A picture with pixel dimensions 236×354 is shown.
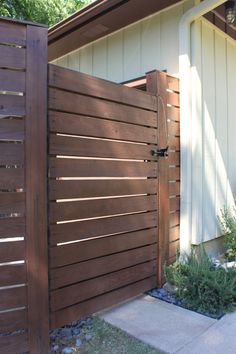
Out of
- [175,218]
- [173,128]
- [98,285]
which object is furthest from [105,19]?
[98,285]

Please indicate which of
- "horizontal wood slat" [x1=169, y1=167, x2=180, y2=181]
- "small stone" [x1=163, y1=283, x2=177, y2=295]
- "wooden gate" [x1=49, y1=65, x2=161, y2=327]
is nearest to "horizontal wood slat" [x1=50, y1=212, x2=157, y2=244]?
"wooden gate" [x1=49, y1=65, x2=161, y2=327]

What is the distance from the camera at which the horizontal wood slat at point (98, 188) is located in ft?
7.61

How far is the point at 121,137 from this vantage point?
284cm

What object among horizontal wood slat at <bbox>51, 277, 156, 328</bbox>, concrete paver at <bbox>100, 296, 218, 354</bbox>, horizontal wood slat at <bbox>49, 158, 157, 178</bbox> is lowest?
concrete paver at <bbox>100, 296, 218, 354</bbox>

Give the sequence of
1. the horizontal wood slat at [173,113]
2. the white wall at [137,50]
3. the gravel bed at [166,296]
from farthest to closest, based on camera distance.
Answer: the white wall at [137,50]
the horizontal wood slat at [173,113]
the gravel bed at [166,296]

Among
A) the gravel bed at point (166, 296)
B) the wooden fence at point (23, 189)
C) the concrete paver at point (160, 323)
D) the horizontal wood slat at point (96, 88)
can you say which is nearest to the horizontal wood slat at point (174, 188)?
the horizontal wood slat at point (96, 88)

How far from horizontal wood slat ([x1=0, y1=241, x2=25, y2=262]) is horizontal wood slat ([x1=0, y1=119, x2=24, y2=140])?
25.8 inches

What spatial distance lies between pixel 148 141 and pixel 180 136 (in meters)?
0.56

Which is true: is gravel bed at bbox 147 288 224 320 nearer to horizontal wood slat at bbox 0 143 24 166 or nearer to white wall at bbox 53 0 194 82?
horizontal wood slat at bbox 0 143 24 166

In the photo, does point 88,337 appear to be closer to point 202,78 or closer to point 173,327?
point 173,327

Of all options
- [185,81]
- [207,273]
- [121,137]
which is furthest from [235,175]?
[121,137]

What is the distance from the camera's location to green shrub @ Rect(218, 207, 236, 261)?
3.81m

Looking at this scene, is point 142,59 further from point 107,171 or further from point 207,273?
point 207,273

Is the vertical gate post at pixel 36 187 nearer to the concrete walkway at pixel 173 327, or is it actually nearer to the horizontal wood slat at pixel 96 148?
the horizontal wood slat at pixel 96 148
